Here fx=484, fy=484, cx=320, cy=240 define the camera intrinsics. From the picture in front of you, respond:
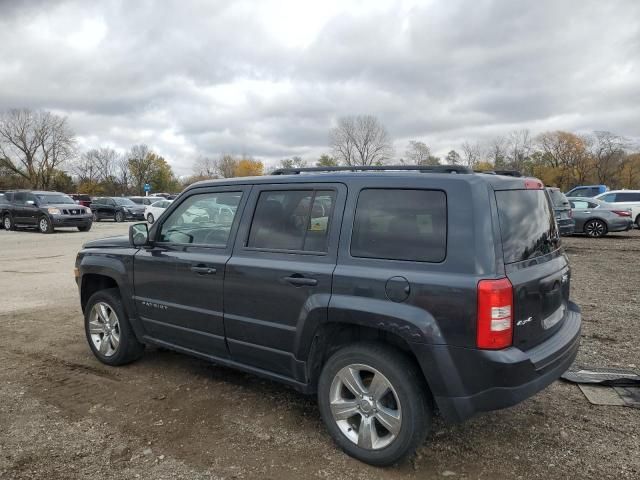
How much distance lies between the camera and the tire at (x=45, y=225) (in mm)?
20375

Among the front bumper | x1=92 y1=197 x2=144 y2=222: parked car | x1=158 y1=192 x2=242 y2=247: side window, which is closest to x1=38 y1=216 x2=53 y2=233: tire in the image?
the front bumper

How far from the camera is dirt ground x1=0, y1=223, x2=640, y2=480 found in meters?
2.93

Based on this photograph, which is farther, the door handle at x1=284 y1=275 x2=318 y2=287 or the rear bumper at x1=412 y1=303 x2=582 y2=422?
the door handle at x1=284 y1=275 x2=318 y2=287

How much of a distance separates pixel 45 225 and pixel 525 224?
71.8 feet

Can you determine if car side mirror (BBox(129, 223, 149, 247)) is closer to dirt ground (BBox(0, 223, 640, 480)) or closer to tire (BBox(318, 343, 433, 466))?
dirt ground (BBox(0, 223, 640, 480))

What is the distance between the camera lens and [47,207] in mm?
20453

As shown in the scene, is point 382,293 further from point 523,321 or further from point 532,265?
point 532,265

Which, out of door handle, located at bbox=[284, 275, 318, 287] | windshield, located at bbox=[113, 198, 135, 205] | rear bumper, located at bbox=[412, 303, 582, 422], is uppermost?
windshield, located at bbox=[113, 198, 135, 205]

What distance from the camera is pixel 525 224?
2.99 metres

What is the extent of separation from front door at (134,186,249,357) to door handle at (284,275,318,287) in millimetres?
659

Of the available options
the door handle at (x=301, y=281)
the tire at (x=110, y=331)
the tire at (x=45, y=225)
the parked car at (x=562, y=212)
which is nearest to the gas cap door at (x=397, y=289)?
the door handle at (x=301, y=281)

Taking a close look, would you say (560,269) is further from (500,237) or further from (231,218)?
(231,218)

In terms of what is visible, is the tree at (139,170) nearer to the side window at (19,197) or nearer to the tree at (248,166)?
the tree at (248,166)

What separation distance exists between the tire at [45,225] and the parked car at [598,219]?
20.8 meters
